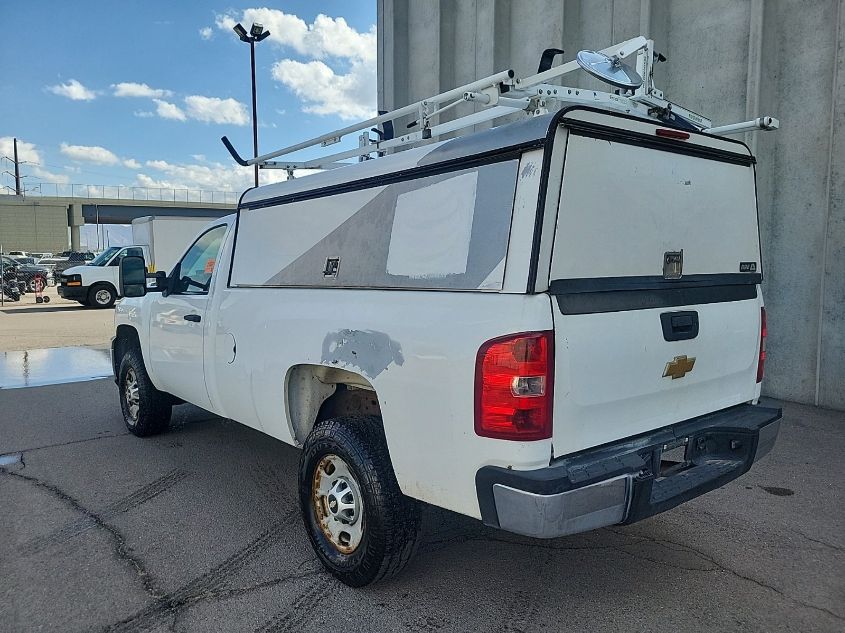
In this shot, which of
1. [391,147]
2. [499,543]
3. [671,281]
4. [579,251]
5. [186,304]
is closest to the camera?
[579,251]

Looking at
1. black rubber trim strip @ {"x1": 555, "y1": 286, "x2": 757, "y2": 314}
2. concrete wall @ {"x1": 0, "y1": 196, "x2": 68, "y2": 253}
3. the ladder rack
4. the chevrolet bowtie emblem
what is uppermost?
concrete wall @ {"x1": 0, "y1": 196, "x2": 68, "y2": 253}

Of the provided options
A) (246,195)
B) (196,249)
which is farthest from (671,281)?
(196,249)

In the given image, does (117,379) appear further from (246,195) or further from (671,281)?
(671,281)

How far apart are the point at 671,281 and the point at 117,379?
5308mm

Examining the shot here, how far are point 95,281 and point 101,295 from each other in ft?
1.76

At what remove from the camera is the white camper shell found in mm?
2504

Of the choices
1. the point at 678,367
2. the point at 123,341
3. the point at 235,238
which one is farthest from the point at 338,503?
the point at 123,341

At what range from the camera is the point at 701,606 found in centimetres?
306

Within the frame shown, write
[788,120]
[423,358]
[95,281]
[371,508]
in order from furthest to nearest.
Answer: [95,281]
[788,120]
[371,508]
[423,358]

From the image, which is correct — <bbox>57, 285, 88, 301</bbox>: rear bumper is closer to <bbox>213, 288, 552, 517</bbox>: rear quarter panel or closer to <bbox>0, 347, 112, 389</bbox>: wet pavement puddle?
<bbox>0, 347, 112, 389</bbox>: wet pavement puddle

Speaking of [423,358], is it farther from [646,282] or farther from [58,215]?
[58,215]

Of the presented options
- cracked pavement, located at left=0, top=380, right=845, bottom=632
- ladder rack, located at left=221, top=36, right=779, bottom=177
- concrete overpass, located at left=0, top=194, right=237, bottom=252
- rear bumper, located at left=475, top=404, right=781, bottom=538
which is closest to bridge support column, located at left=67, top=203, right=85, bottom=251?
concrete overpass, located at left=0, top=194, right=237, bottom=252

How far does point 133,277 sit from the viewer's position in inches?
211

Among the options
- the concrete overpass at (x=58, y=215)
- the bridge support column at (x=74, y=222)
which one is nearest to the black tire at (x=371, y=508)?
the concrete overpass at (x=58, y=215)
